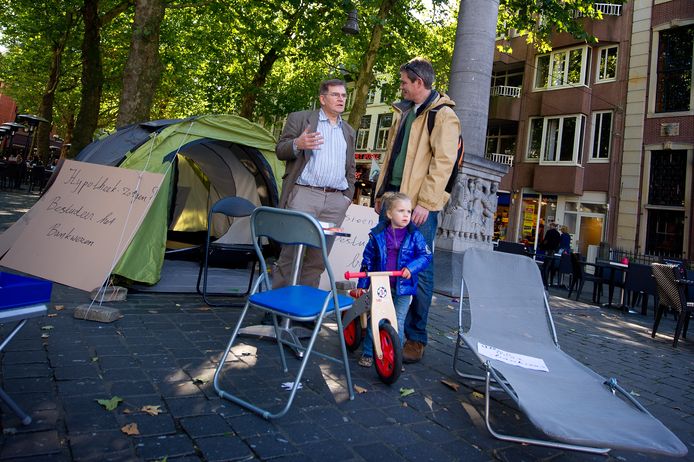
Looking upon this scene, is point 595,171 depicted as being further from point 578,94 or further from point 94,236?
point 94,236

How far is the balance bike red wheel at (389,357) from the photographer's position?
3146 millimetres

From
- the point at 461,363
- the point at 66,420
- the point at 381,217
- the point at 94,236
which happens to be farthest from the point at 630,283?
the point at 66,420

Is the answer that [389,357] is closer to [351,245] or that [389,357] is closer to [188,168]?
[351,245]

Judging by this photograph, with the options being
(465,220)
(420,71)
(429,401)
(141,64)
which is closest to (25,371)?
(429,401)

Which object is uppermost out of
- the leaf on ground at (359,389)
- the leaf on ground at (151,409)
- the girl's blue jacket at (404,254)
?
the girl's blue jacket at (404,254)

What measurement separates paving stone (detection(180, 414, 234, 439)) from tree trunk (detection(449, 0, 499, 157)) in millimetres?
6186

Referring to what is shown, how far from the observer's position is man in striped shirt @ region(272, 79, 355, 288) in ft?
13.8

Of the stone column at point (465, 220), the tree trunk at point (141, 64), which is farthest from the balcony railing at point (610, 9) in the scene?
the tree trunk at point (141, 64)

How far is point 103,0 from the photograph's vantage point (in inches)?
686

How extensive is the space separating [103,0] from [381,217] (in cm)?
1824

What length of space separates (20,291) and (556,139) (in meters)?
22.9

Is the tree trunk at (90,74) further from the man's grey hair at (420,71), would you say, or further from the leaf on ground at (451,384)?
the leaf on ground at (451,384)

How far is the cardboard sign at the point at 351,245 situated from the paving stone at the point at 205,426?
12.7 ft

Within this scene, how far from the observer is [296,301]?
111 inches
